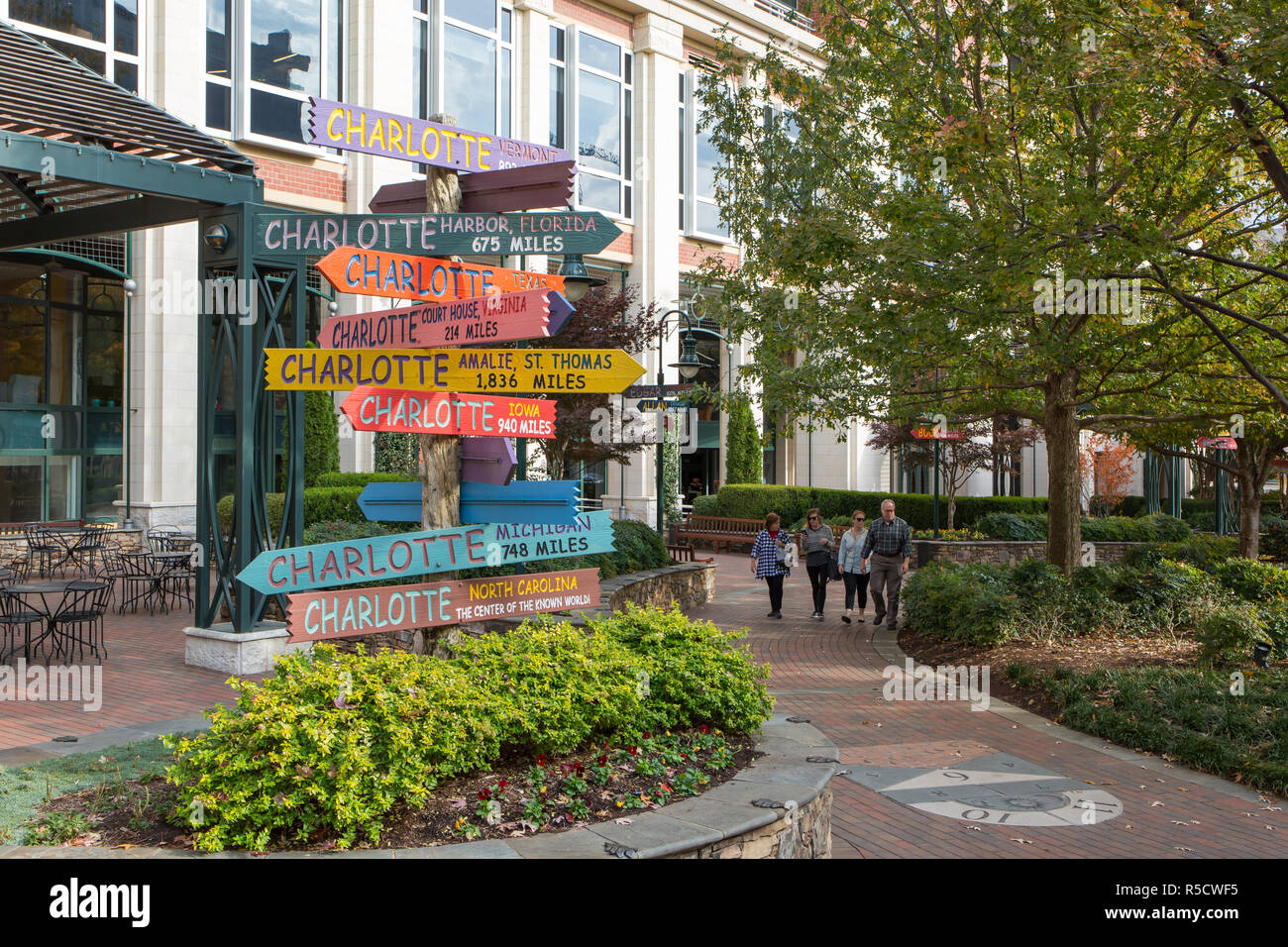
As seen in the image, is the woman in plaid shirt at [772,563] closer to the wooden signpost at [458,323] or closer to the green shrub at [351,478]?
the green shrub at [351,478]

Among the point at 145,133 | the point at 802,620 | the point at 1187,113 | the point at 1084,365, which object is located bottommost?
the point at 802,620

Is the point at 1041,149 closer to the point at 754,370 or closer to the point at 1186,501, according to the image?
the point at 754,370

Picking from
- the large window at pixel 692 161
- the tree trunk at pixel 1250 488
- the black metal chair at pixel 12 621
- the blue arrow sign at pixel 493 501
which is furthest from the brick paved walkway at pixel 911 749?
the large window at pixel 692 161

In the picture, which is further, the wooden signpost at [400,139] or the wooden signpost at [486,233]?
the wooden signpost at [486,233]

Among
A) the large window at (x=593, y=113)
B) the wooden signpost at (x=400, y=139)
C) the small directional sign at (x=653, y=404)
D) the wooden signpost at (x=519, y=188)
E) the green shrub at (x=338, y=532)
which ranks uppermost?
the large window at (x=593, y=113)

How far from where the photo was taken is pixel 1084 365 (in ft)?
39.6

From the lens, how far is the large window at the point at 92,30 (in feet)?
55.5

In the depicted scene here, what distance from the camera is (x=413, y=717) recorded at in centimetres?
467

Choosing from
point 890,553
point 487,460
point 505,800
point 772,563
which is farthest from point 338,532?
point 505,800

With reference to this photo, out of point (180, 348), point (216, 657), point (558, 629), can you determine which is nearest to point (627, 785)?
point (558, 629)

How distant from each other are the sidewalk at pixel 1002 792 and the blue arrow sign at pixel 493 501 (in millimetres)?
2387

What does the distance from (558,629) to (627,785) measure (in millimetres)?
1448

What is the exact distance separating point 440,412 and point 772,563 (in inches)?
379

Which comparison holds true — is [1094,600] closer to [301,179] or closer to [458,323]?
[458,323]
